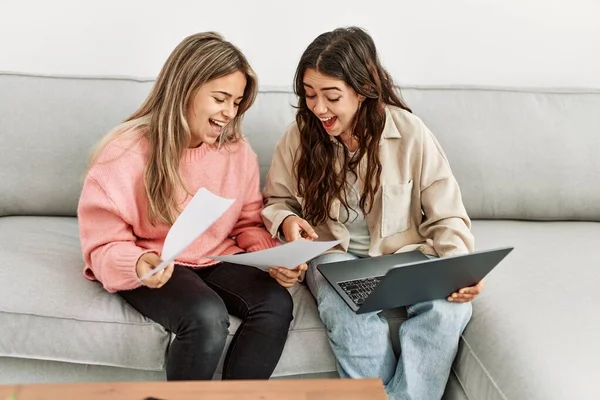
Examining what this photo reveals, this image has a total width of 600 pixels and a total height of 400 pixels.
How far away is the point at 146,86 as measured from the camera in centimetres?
199

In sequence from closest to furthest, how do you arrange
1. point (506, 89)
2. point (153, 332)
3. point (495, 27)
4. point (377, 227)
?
point (153, 332), point (377, 227), point (506, 89), point (495, 27)

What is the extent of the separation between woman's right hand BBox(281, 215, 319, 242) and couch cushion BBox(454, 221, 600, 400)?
1.39 feet

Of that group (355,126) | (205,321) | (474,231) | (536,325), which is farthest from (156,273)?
(474,231)

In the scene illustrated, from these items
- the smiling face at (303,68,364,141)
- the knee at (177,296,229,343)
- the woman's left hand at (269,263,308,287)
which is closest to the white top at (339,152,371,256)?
the smiling face at (303,68,364,141)

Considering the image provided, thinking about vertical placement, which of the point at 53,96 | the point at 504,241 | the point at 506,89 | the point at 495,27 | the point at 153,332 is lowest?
the point at 153,332

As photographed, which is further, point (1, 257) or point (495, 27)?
point (495, 27)

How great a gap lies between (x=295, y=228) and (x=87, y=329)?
0.52 m

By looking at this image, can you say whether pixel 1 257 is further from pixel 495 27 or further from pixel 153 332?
pixel 495 27

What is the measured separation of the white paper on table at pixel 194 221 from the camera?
124 centimetres

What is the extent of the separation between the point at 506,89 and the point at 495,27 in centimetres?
28

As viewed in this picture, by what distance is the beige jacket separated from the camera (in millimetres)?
1704

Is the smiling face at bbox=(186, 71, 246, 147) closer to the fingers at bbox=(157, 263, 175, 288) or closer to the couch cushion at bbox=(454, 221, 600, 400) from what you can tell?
the fingers at bbox=(157, 263, 175, 288)

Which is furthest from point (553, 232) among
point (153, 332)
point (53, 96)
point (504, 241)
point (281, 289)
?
point (53, 96)

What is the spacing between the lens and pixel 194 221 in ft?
4.15
